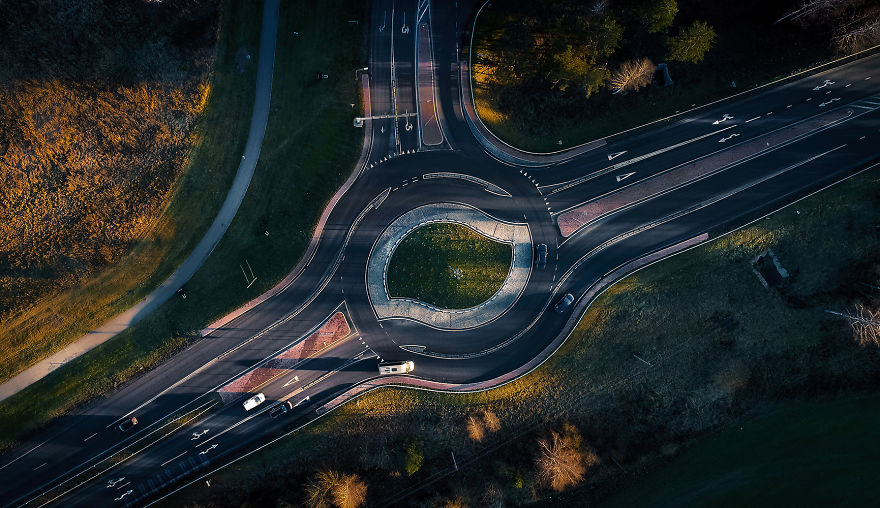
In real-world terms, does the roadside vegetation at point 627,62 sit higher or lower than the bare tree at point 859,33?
higher

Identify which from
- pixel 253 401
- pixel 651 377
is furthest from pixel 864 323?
pixel 253 401

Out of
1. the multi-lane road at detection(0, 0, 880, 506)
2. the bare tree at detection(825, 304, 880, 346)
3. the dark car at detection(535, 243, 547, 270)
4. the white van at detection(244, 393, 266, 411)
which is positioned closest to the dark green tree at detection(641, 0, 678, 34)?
the multi-lane road at detection(0, 0, 880, 506)

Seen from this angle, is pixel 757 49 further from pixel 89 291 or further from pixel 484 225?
pixel 89 291

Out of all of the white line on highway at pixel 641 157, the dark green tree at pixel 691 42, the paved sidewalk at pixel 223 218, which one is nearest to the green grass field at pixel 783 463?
the white line on highway at pixel 641 157

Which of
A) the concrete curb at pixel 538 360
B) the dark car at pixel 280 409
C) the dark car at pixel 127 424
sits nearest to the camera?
the dark car at pixel 127 424

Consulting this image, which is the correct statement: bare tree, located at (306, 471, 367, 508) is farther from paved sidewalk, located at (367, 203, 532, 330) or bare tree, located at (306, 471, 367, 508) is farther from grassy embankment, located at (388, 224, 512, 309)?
grassy embankment, located at (388, 224, 512, 309)

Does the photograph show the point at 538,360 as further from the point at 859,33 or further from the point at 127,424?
the point at 859,33

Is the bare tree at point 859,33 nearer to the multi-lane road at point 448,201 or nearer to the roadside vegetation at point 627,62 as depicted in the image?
the roadside vegetation at point 627,62
